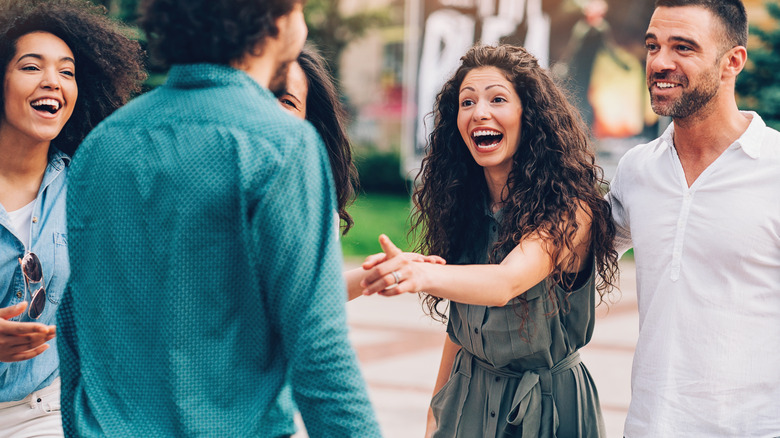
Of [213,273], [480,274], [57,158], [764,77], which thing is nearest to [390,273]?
[480,274]

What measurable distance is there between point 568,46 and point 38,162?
1359cm

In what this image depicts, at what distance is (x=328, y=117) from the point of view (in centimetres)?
320

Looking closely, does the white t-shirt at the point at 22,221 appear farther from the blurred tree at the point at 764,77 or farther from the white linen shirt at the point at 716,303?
the blurred tree at the point at 764,77

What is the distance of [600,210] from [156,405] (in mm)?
1651

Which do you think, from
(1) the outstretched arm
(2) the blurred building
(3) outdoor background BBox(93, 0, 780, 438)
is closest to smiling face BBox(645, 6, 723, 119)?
(1) the outstretched arm

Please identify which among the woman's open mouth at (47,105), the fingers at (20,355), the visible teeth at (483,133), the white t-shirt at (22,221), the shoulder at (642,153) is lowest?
the fingers at (20,355)

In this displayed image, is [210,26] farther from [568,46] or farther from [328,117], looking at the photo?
[568,46]

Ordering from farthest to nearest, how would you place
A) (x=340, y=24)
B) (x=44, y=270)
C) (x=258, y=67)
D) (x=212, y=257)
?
(x=340, y=24) < (x=44, y=270) < (x=258, y=67) < (x=212, y=257)

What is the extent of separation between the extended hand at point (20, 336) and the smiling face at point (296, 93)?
1123 mm

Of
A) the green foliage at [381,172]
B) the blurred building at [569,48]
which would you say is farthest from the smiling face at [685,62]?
the green foliage at [381,172]

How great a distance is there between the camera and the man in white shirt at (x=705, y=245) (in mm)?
2453

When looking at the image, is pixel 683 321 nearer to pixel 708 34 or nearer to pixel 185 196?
pixel 708 34

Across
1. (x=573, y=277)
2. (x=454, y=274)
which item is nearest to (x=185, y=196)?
(x=454, y=274)

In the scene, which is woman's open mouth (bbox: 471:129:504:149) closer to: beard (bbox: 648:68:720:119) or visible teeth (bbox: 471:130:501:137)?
visible teeth (bbox: 471:130:501:137)
